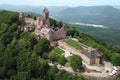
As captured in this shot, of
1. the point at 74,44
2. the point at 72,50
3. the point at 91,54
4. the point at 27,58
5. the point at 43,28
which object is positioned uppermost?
the point at 43,28

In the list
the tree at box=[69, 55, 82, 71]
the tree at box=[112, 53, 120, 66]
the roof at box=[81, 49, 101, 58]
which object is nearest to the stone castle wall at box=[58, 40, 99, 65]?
the roof at box=[81, 49, 101, 58]

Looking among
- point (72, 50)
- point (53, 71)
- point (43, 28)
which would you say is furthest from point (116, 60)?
point (43, 28)

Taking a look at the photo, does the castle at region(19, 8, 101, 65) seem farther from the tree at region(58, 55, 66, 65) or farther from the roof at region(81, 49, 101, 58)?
the tree at region(58, 55, 66, 65)

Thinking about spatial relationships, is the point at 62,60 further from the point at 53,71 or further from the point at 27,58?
the point at 27,58

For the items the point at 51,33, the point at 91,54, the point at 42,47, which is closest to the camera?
the point at 91,54

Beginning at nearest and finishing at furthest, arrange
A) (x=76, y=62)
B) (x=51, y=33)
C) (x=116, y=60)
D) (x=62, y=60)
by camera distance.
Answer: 1. (x=76, y=62)
2. (x=62, y=60)
3. (x=116, y=60)
4. (x=51, y=33)

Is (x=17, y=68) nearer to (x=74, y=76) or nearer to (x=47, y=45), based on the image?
(x=47, y=45)
